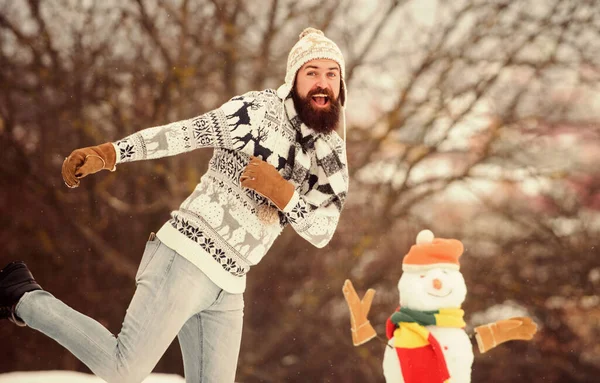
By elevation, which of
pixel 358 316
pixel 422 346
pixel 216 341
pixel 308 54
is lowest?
pixel 216 341

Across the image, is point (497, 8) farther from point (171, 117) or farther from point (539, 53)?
point (171, 117)

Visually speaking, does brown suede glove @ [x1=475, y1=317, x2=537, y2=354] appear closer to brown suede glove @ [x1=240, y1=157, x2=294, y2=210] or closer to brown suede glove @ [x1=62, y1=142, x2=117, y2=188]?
brown suede glove @ [x1=240, y1=157, x2=294, y2=210]

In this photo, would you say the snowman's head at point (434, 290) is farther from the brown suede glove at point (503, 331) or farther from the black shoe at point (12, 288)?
the black shoe at point (12, 288)

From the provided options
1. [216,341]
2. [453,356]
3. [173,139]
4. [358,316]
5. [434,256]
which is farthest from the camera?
[358,316]

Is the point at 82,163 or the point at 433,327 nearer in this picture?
the point at 82,163

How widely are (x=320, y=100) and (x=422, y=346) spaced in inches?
33.6

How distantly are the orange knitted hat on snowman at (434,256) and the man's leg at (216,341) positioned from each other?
701 mm

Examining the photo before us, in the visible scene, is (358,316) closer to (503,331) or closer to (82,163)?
(503,331)

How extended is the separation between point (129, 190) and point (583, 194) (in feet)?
8.08

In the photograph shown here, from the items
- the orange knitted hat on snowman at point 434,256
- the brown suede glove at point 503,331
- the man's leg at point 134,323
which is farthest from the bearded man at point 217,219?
the brown suede glove at point 503,331

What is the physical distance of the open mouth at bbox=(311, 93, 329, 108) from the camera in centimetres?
154

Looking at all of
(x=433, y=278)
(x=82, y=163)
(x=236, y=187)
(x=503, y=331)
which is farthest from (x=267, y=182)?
(x=503, y=331)

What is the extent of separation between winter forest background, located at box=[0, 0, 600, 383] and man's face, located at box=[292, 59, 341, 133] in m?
1.91

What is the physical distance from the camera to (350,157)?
3518 millimetres
